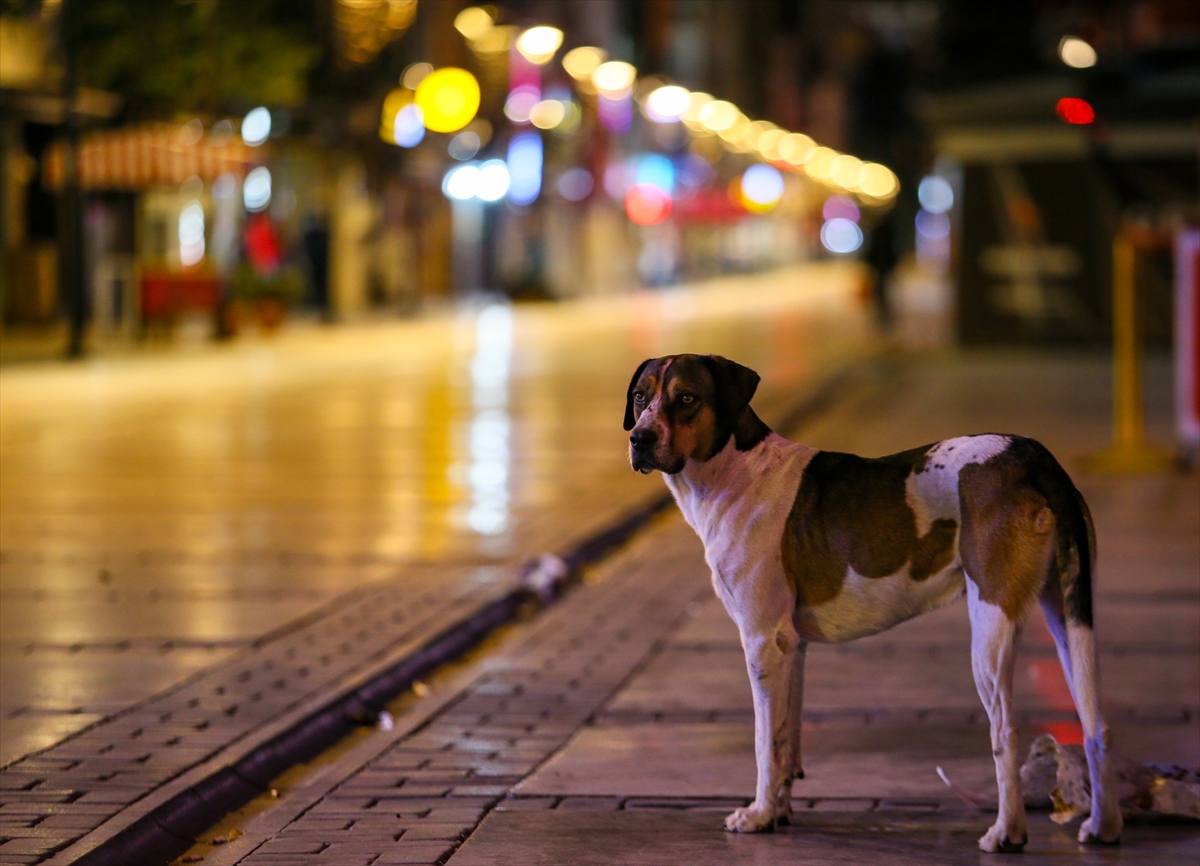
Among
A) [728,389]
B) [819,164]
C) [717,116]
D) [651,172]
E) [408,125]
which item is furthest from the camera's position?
[819,164]

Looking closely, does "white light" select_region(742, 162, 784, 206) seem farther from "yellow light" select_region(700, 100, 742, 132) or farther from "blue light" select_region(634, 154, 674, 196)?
"blue light" select_region(634, 154, 674, 196)

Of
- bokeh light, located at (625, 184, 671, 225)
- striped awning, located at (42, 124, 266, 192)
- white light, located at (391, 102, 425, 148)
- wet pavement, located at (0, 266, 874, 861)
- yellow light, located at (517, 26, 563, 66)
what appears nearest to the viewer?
wet pavement, located at (0, 266, 874, 861)

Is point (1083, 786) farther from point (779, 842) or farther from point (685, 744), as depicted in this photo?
point (685, 744)

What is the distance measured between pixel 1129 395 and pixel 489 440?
5.56 m

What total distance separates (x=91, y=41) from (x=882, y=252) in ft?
51.1

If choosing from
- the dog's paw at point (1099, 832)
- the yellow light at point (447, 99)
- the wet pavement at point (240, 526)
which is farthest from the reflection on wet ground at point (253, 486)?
the yellow light at point (447, 99)

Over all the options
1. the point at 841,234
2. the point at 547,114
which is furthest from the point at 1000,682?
the point at 841,234

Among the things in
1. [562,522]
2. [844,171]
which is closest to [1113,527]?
[562,522]

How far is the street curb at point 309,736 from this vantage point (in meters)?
5.45

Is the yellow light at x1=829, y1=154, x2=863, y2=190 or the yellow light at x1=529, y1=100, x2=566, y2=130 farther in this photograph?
the yellow light at x1=829, y1=154, x2=863, y2=190

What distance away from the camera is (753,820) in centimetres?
548

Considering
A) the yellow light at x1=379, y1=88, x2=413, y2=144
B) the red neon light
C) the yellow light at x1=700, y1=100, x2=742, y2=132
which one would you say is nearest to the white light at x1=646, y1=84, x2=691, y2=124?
the yellow light at x1=700, y1=100, x2=742, y2=132

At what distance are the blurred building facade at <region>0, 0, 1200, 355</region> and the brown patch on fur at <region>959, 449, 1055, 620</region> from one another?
12037 mm

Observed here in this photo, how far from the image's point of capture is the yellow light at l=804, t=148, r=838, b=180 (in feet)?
363
